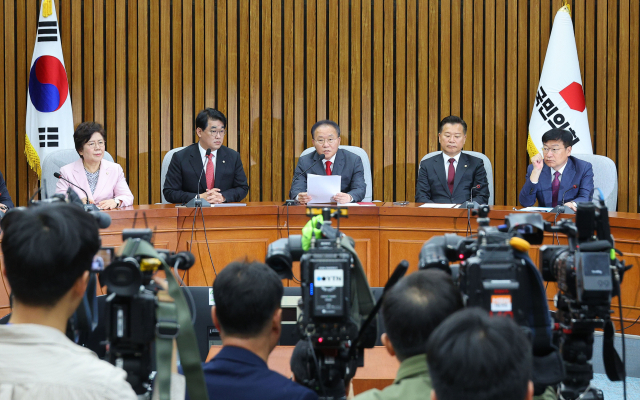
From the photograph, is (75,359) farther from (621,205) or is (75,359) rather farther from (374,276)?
(621,205)

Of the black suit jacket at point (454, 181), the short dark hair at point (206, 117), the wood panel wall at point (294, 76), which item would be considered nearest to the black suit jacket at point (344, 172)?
the black suit jacket at point (454, 181)

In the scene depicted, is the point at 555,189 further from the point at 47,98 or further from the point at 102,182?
the point at 47,98

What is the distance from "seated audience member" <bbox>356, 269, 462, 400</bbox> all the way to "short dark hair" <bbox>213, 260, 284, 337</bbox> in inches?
11.9

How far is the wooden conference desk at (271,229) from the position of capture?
13.1ft

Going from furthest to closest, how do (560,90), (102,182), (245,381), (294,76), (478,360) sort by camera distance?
(294,76) < (560,90) < (102,182) < (245,381) < (478,360)

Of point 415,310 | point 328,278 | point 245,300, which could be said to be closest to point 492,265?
point 415,310

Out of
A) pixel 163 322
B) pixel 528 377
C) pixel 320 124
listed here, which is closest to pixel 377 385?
pixel 163 322

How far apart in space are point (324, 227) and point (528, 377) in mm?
835

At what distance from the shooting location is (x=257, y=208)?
4.14m

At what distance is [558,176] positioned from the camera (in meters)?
4.72

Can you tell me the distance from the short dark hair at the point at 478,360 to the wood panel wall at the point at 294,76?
520 cm

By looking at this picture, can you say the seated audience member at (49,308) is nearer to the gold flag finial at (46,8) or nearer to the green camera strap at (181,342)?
the green camera strap at (181,342)

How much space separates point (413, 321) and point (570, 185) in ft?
11.9

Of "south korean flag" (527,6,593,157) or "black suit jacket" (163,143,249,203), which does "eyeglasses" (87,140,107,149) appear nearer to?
"black suit jacket" (163,143,249,203)
